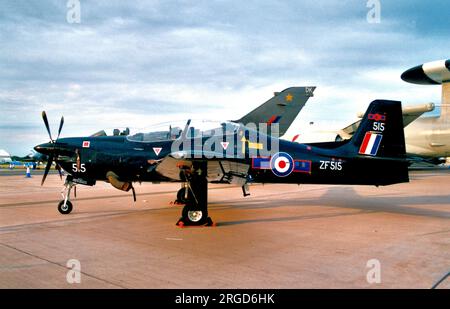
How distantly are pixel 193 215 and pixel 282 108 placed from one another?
1384 centimetres

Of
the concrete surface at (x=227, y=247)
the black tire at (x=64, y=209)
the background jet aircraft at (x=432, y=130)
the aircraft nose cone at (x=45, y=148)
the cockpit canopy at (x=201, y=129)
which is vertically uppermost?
the background jet aircraft at (x=432, y=130)

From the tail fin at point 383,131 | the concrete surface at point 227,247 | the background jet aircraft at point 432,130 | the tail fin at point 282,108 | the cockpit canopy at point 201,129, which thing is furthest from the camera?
the background jet aircraft at point 432,130

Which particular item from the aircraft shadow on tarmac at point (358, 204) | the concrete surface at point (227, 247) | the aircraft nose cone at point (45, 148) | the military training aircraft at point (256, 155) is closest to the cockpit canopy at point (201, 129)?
the military training aircraft at point (256, 155)

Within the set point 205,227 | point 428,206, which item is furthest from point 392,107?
point 205,227

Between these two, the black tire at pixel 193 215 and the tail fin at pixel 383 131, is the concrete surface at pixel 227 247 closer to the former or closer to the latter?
the black tire at pixel 193 215

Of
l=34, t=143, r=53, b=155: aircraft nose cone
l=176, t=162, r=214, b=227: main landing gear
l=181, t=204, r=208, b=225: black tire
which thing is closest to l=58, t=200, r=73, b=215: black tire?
l=34, t=143, r=53, b=155: aircraft nose cone

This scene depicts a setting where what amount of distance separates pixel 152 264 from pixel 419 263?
3.87 meters

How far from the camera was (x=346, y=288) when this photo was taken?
420 centimetres

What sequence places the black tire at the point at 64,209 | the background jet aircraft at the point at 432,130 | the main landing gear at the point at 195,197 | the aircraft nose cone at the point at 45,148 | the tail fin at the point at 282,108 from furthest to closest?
the background jet aircraft at the point at 432,130, the tail fin at the point at 282,108, the black tire at the point at 64,209, the aircraft nose cone at the point at 45,148, the main landing gear at the point at 195,197

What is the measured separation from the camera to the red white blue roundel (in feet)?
30.0

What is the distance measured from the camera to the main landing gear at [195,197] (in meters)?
7.94

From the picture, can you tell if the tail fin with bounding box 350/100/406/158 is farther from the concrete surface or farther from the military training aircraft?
the concrete surface

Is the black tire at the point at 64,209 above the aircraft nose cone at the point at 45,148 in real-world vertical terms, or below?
below
